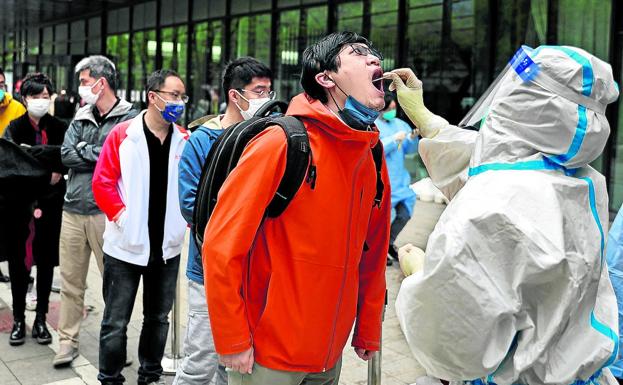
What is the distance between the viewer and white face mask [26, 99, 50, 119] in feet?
18.5

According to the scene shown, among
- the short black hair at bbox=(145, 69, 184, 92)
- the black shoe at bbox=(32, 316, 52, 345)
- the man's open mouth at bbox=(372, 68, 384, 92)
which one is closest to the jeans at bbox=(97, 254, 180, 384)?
the short black hair at bbox=(145, 69, 184, 92)

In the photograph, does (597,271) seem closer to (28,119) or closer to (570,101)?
(570,101)

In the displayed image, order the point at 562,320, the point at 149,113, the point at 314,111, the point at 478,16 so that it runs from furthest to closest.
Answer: the point at 478,16, the point at 149,113, the point at 314,111, the point at 562,320

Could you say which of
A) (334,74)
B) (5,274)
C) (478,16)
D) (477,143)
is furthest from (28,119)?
(478,16)

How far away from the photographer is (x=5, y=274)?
7.62m

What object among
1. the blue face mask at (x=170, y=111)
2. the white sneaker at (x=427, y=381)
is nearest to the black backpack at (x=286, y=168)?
the blue face mask at (x=170, y=111)

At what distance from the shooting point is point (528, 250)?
6.26 ft

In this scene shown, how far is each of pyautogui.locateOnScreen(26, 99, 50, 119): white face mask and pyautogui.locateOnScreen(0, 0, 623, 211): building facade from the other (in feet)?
18.7

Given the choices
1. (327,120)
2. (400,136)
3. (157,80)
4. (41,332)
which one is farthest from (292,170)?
(400,136)

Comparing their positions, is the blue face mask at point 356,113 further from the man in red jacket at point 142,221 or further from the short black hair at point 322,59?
the man in red jacket at point 142,221

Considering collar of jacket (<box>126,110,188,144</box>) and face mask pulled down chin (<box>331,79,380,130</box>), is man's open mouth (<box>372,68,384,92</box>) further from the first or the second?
collar of jacket (<box>126,110,188,144</box>)

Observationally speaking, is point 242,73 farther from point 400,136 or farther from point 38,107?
point 400,136

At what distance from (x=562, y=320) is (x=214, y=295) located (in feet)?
3.50

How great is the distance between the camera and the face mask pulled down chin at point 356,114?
8.10ft
